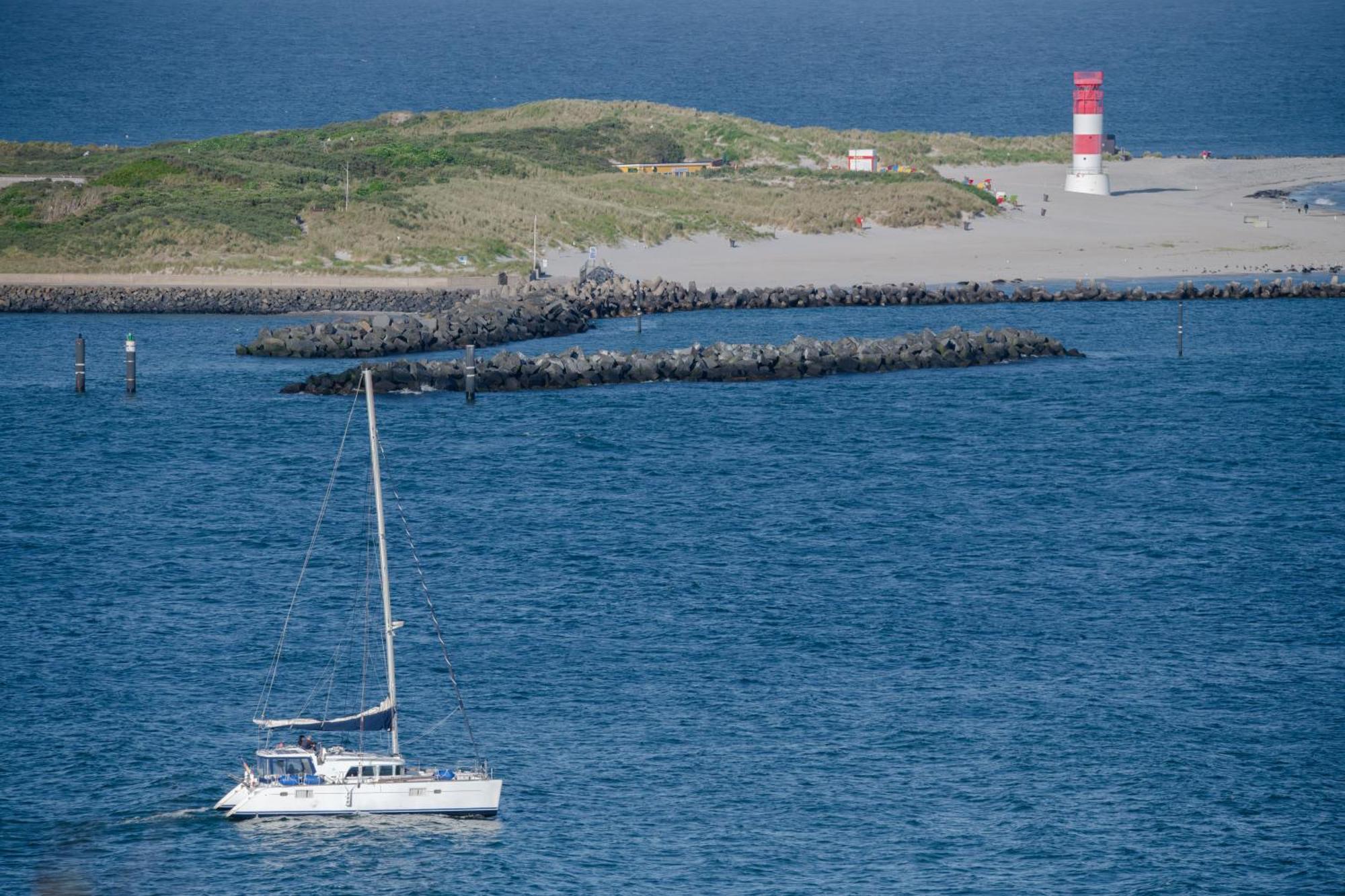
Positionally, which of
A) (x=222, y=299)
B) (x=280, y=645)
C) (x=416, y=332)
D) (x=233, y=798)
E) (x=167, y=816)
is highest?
(x=222, y=299)

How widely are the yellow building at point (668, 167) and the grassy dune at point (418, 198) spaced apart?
4.33 ft

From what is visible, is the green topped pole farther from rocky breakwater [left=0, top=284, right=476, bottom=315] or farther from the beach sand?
the beach sand

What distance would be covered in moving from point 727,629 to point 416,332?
37.6m

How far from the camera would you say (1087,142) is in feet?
414

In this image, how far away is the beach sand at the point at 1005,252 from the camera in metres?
94.3

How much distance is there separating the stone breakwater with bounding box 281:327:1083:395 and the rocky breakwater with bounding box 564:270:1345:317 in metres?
13.6

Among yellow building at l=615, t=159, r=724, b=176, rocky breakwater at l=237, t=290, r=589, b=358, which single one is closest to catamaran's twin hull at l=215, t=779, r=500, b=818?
rocky breakwater at l=237, t=290, r=589, b=358

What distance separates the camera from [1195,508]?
5091cm

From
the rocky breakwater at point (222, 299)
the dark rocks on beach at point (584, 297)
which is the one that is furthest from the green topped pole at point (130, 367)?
the rocky breakwater at point (222, 299)

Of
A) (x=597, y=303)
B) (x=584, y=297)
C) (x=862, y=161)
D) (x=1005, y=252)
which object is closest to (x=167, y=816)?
(x=597, y=303)

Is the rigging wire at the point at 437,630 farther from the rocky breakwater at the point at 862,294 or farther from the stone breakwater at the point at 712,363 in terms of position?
the rocky breakwater at the point at 862,294

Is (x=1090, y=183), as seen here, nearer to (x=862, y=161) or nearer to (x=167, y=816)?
(x=862, y=161)

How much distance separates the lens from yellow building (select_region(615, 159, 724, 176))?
129m

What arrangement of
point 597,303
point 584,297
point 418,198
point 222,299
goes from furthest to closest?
point 418,198
point 222,299
point 584,297
point 597,303
